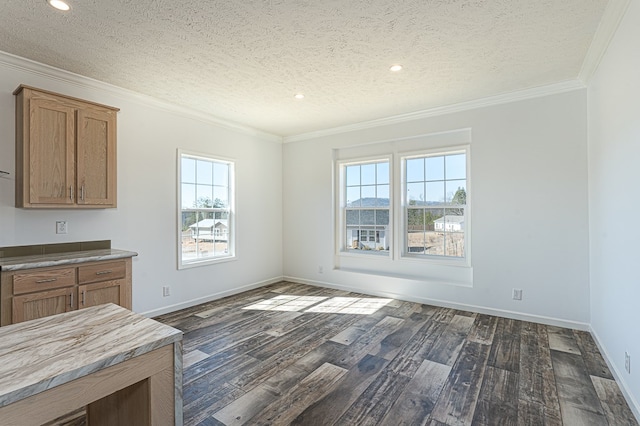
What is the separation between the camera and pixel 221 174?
4938 mm

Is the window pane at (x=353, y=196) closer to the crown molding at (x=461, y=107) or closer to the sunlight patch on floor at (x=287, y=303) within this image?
the crown molding at (x=461, y=107)

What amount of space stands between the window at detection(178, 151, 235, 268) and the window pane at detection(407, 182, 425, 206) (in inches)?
110

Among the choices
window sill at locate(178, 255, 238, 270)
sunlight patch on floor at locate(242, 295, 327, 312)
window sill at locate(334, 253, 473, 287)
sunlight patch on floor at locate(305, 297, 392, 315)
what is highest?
window sill at locate(178, 255, 238, 270)

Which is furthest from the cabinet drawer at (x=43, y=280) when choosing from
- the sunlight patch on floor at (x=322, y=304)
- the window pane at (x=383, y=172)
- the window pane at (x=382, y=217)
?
the window pane at (x=383, y=172)

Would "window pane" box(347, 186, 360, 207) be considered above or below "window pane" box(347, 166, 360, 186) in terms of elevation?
below

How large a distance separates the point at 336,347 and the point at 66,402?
241cm

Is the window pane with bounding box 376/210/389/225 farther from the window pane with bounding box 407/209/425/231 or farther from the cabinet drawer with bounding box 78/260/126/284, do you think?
the cabinet drawer with bounding box 78/260/126/284

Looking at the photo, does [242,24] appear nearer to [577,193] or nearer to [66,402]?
[66,402]

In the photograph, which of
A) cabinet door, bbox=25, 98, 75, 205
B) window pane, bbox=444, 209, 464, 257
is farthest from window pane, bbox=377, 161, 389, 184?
cabinet door, bbox=25, 98, 75, 205

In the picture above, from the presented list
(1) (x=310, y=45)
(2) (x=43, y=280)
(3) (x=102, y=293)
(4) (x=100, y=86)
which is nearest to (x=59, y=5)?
(4) (x=100, y=86)

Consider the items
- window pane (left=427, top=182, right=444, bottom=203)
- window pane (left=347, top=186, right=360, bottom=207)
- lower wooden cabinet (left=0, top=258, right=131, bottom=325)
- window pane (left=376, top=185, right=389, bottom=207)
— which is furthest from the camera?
window pane (left=347, top=186, right=360, bottom=207)

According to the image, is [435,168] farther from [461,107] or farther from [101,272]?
[101,272]

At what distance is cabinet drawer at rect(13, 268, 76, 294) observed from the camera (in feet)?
8.15

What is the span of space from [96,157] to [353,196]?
3624 millimetres
